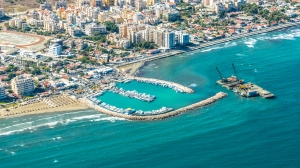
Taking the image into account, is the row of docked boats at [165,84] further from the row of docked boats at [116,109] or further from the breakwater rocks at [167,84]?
the row of docked boats at [116,109]

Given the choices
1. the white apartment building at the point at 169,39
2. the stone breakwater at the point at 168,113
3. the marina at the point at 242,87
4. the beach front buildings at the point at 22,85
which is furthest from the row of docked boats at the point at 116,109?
the white apartment building at the point at 169,39

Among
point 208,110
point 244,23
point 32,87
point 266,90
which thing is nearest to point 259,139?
point 208,110

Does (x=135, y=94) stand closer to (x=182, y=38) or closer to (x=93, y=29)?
(x=182, y=38)

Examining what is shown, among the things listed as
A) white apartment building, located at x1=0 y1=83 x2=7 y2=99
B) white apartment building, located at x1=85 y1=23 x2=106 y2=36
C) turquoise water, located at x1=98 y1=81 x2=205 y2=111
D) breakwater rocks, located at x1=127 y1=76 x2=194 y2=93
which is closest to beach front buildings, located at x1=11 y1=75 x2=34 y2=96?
white apartment building, located at x1=0 y1=83 x2=7 y2=99

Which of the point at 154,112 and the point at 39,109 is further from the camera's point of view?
the point at 39,109

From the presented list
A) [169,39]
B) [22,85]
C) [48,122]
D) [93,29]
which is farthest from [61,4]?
[48,122]

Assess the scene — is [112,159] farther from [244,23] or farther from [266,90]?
[244,23]
